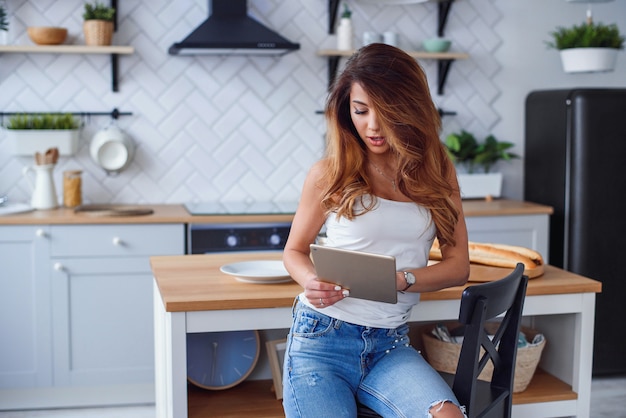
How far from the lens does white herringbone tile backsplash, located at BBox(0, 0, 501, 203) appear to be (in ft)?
14.3

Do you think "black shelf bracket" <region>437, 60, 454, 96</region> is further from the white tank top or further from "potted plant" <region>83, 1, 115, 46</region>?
the white tank top

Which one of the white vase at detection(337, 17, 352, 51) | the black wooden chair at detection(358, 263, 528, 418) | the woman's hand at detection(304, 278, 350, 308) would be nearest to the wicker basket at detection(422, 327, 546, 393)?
the black wooden chair at detection(358, 263, 528, 418)

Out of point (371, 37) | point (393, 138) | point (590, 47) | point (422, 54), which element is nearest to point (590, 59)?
point (590, 47)

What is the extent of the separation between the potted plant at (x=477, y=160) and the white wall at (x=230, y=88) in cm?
20

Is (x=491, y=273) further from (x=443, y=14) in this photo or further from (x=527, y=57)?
(x=527, y=57)

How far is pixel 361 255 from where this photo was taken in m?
1.95

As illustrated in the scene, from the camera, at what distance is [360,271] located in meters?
1.99

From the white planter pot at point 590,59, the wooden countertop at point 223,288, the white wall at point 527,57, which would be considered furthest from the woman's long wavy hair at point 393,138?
the white wall at point 527,57

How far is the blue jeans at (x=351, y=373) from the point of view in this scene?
2.03 meters

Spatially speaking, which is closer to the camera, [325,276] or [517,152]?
[325,276]

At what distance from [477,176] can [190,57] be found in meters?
1.71

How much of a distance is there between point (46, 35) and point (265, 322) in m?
2.46

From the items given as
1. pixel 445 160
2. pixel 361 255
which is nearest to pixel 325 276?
pixel 361 255

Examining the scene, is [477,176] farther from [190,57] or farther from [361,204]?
[361,204]
